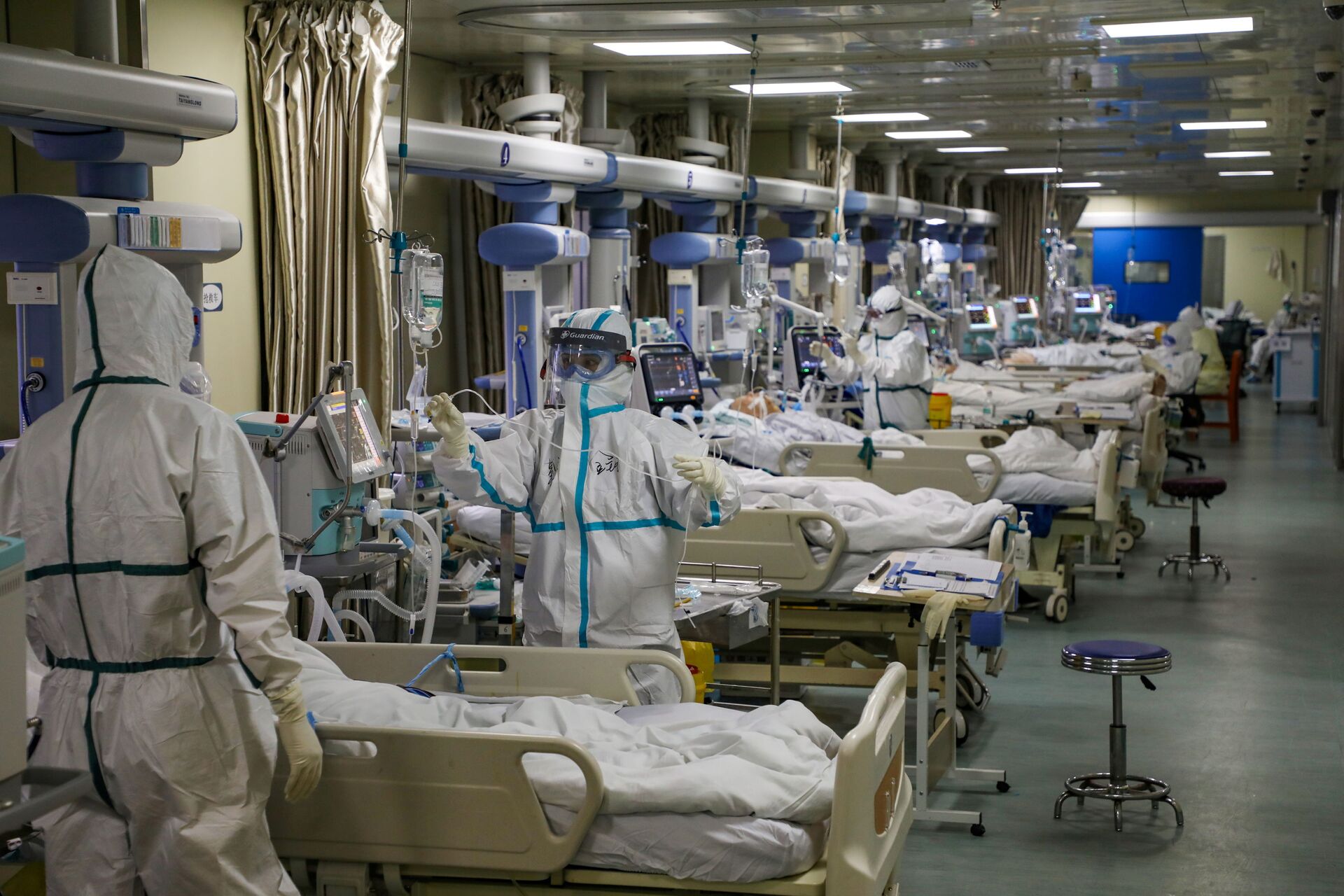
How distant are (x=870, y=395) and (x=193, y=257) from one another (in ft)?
18.6

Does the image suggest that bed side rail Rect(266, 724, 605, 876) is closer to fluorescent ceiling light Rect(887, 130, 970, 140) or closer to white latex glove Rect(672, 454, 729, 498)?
white latex glove Rect(672, 454, 729, 498)

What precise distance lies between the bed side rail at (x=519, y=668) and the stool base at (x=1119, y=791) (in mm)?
1716

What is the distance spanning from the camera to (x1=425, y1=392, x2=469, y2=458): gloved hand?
3869 mm

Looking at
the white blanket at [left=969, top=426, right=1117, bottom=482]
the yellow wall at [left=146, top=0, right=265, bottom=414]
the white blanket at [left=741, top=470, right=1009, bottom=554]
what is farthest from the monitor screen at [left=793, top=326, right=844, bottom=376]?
the yellow wall at [left=146, top=0, right=265, bottom=414]

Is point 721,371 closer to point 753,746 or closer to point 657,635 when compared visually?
point 657,635

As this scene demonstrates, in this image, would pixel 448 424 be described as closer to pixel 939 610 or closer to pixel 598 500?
pixel 598 500

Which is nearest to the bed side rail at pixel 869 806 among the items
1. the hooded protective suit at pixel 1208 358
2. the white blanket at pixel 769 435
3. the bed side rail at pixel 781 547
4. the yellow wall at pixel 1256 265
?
the bed side rail at pixel 781 547

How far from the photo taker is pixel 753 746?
3.03m

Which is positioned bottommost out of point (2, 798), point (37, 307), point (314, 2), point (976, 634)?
point (976, 634)

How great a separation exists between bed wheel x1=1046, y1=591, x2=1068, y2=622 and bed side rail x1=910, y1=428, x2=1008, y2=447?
3.00 ft

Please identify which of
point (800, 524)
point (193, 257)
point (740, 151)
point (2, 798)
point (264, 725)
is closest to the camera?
point (2, 798)

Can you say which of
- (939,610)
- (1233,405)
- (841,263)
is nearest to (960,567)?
(939,610)

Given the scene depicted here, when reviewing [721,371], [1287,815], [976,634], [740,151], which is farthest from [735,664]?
[740,151]

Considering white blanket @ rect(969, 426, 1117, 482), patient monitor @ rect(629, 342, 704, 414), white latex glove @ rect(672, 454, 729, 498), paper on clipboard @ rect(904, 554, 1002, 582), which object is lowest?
paper on clipboard @ rect(904, 554, 1002, 582)
